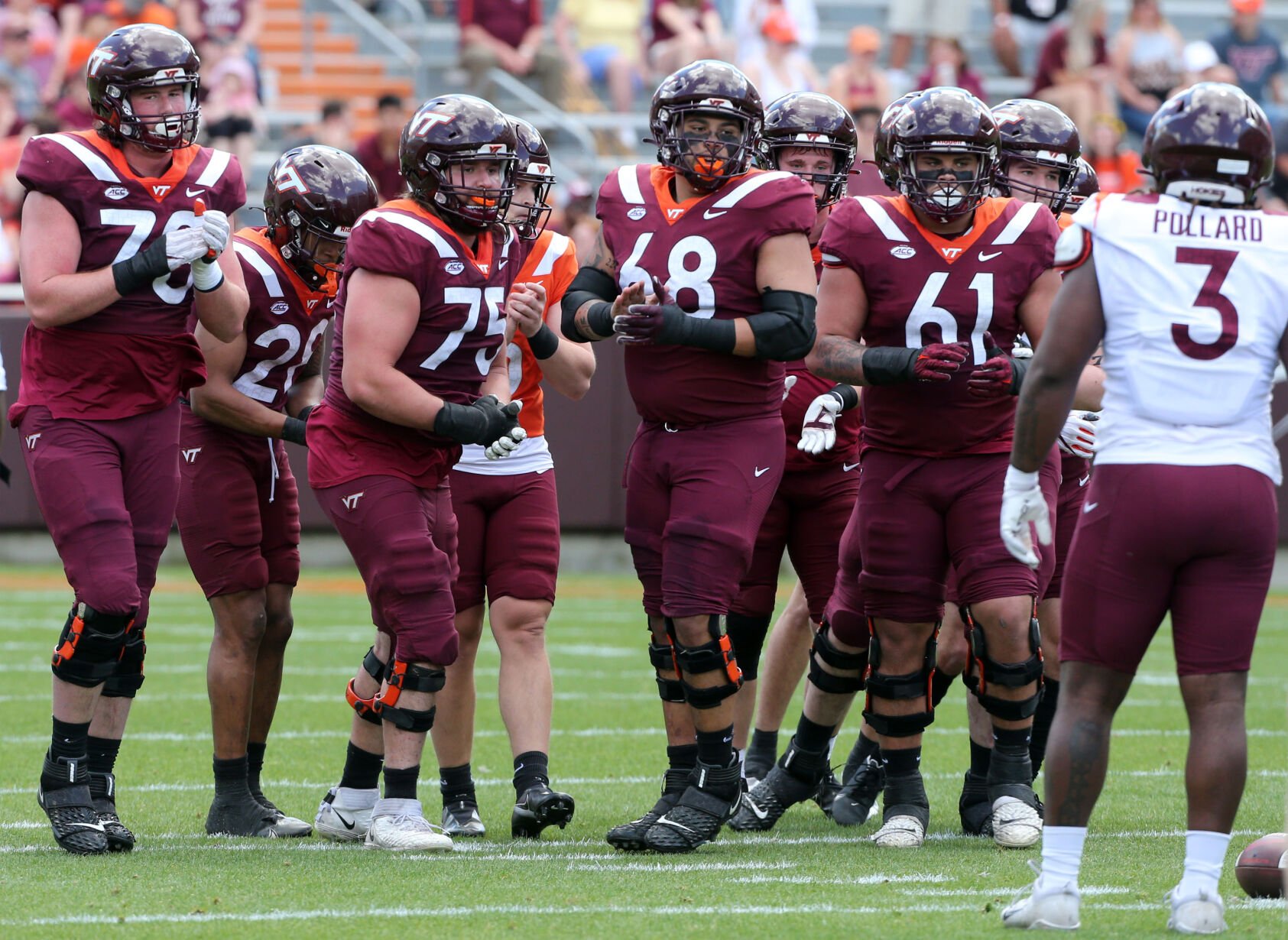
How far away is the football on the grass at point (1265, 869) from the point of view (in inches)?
178

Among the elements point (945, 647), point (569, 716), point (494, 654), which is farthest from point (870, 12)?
point (945, 647)

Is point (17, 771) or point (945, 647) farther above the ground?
point (945, 647)

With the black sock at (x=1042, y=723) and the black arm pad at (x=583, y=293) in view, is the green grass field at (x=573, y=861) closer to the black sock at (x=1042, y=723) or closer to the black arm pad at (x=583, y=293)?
the black sock at (x=1042, y=723)

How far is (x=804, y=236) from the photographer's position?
5.36 meters

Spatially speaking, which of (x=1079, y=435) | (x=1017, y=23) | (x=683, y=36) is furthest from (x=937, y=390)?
(x=1017, y=23)

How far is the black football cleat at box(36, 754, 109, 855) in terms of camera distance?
510 cm

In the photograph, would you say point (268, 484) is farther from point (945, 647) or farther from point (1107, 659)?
point (1107, 659)

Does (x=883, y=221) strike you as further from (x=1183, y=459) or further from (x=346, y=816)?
(x=346, y=816)

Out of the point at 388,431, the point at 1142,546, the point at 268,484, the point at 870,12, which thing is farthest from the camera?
the point at 870,12

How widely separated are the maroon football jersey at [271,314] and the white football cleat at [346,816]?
1.21m

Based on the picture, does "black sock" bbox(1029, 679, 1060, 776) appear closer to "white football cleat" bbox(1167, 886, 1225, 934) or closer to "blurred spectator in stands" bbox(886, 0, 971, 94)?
"white football cleat" bbox(1167, 886, 1225, 934)

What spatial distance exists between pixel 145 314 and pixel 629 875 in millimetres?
2055

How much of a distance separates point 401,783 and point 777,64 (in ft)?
35.4

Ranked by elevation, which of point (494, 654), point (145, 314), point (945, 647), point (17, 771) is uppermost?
point (145, 314)
